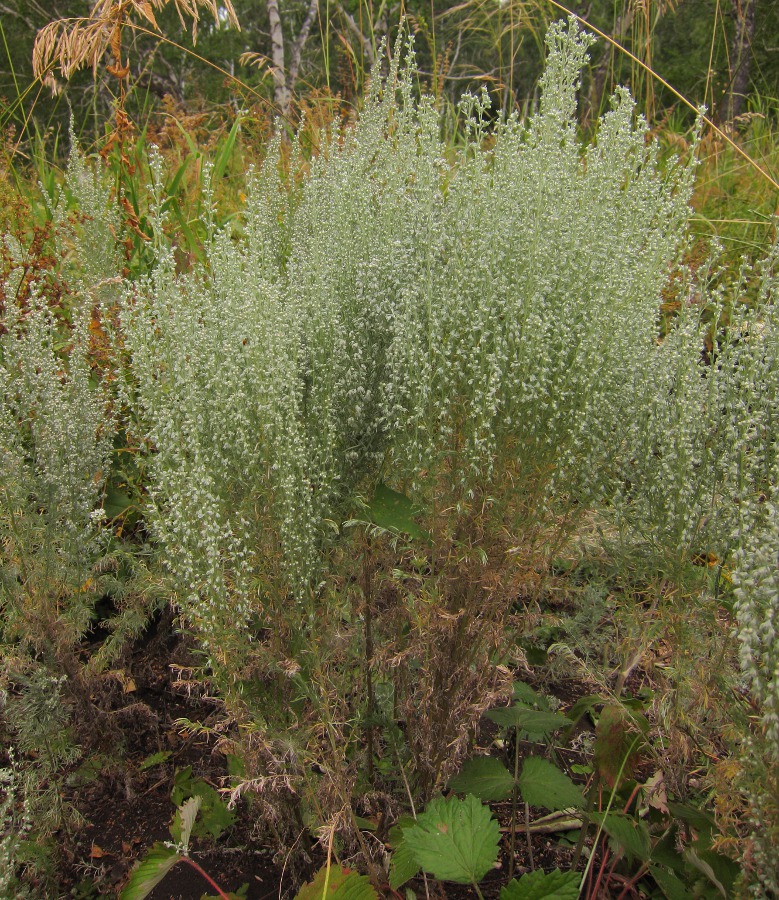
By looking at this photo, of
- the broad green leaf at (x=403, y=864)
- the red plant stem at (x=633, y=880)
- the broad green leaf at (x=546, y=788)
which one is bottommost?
the red plant stem at (x=633, y=880)

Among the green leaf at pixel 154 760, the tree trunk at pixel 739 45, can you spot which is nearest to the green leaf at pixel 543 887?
the green leaf at pixel 154 760

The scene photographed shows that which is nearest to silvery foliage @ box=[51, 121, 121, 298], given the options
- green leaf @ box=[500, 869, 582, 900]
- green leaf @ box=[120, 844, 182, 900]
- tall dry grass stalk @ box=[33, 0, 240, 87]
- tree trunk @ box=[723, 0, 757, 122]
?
tall dry grass stalk @ box=[33, 0, 240, 87]

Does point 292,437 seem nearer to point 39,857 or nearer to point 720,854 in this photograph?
point 720,854

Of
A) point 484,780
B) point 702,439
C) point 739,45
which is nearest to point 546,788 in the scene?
point 484,780

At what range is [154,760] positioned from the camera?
2553mm

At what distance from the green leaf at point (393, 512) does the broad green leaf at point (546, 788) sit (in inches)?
26.9

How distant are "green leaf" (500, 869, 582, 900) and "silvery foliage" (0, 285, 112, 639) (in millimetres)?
1519

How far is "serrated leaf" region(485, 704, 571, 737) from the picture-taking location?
203cm

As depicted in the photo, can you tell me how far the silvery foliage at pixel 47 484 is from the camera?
2303 mm

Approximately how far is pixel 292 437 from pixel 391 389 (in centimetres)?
25

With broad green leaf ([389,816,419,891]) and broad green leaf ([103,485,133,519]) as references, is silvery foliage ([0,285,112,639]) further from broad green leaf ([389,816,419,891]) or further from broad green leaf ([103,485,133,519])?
broad green leaf ([389,816,419,891])

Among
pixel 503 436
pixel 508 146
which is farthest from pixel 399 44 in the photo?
pixel 503 436

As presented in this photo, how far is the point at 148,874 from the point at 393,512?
41.3 inches

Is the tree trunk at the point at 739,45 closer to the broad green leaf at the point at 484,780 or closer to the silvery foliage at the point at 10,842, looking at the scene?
the broad green leaf at the point at 484,780
